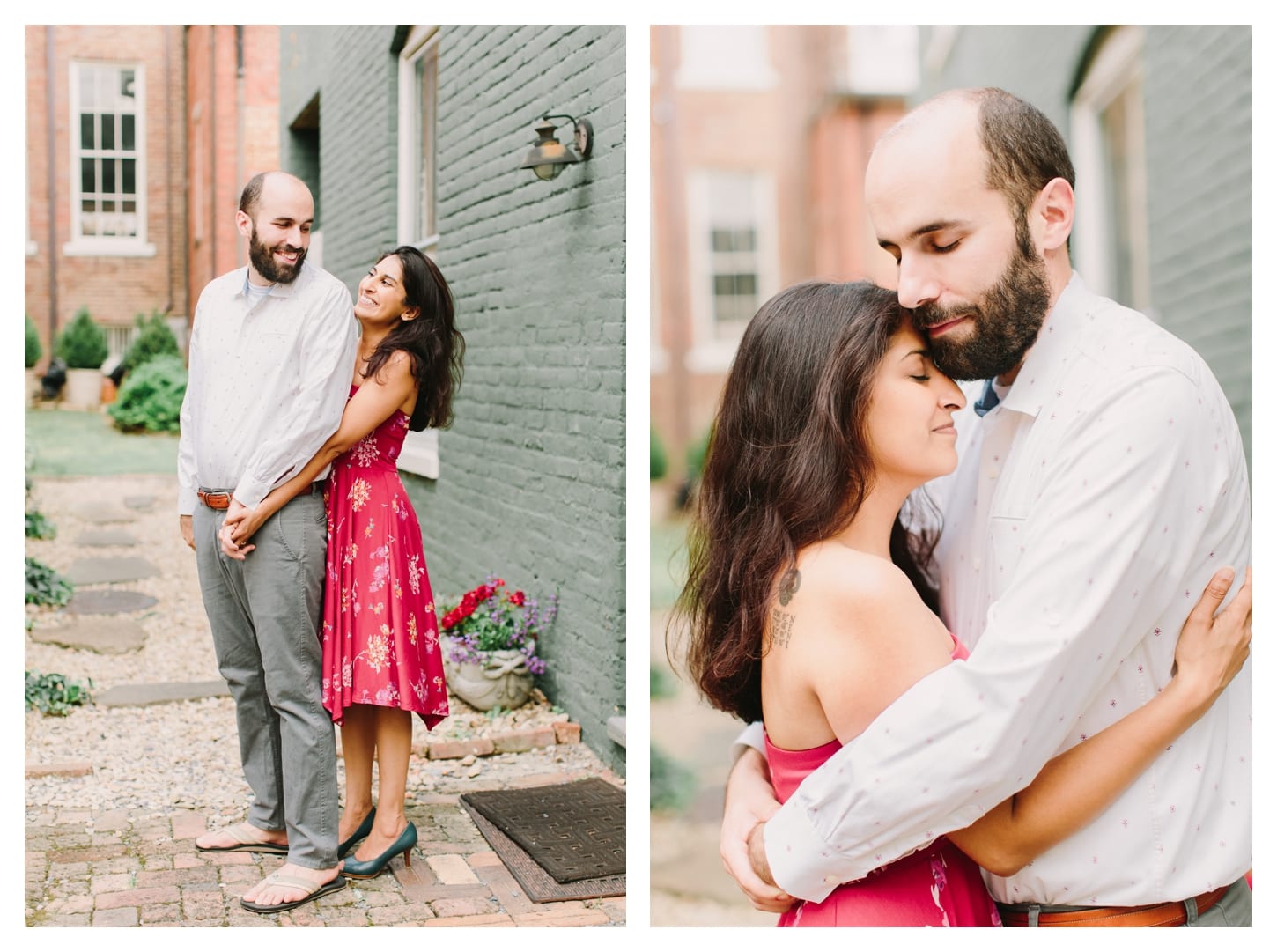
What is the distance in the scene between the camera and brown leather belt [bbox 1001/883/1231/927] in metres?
1.59

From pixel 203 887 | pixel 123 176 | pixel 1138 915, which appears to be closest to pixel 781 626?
pixel 1138 915

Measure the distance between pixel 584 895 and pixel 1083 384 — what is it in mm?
1649

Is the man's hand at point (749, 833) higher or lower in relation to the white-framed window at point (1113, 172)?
lower

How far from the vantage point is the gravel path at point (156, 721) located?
9.41 ft

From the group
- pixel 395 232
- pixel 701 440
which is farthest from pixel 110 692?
pixel 701 440

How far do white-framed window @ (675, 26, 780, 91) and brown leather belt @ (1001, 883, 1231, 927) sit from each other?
9378 millimetres

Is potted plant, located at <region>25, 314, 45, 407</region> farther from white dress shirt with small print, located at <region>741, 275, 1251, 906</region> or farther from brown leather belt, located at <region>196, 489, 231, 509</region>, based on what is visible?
white dress shirt with small print, located at <region>741, 275, 1251, 906</region>

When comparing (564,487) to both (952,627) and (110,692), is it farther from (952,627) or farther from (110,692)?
(952,627)

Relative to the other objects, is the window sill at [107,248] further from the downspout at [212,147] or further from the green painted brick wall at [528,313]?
the green painted brick wall at [528,313]

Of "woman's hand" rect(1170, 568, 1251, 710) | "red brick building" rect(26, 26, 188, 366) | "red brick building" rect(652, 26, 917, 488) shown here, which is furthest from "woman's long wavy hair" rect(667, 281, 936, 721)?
"red brick building" rect(652, 26, 917, 488)

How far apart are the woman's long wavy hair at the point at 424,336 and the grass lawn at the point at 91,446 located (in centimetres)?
73

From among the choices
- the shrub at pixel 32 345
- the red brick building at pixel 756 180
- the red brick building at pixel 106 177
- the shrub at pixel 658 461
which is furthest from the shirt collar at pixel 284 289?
the red brick building at pixel 756 180

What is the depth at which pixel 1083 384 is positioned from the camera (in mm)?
1519
